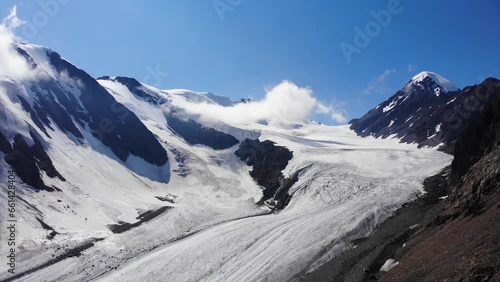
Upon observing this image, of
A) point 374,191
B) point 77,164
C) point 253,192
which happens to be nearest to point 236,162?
point 253,192

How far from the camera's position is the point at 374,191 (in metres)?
62.8

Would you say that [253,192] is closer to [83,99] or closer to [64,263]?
[64,263]

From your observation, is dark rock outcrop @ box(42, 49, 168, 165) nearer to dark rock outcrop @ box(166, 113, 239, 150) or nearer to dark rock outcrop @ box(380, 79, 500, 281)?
dark rock outcrop @ box(166, 113, 239, 150)

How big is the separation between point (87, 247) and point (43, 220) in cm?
1388

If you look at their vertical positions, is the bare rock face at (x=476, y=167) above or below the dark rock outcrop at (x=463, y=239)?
above

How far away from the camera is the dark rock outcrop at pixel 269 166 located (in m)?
81.9

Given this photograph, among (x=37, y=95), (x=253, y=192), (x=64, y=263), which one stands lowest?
(x=64, y=263)

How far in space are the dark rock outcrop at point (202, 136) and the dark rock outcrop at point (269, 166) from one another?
19.3 meters

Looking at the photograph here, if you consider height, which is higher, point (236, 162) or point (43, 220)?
point (236, 162)

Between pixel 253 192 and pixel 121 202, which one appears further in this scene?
pixel 253 192

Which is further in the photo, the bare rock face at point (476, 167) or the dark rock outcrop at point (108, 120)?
the dark rock outcrop at point (108, 120)

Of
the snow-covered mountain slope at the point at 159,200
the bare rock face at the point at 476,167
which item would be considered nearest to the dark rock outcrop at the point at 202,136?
the snow-covered mountain slope at the point at 159,200

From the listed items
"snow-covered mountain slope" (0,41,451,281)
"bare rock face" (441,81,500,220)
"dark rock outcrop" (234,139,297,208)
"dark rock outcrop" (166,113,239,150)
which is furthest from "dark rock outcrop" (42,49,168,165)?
"bare rock face" (441,81,500,220)

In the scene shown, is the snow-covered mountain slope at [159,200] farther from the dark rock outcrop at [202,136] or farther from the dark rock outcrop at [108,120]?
the dark rock outcrop at [202,136]
